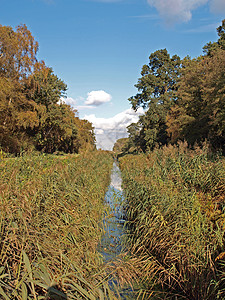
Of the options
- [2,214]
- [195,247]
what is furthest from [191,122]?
[2,214]

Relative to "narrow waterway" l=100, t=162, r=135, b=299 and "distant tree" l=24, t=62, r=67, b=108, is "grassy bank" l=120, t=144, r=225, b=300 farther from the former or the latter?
"distant tree" l=24, t=62, r=67, b=108

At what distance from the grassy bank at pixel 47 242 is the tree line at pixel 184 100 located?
9.04 meters

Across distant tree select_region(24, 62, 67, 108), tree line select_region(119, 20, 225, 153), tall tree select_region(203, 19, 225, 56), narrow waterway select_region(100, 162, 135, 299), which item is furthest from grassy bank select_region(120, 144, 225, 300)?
tall tree select_region(203, 19, 225, 56)

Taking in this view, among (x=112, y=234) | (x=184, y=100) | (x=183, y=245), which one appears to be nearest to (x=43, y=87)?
(x=184, y=100)

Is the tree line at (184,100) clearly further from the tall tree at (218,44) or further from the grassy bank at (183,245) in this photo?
the grassy bank at (183,245)

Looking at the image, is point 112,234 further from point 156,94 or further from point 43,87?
point 156,94

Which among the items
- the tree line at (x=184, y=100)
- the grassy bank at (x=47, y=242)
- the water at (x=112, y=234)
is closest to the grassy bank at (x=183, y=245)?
the water at (x=112, y=234)

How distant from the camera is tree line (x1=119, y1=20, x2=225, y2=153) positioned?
18688 mm

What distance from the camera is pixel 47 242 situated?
13.1 feet

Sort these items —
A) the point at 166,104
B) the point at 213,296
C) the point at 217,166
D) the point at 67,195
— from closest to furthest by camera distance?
the point at 213,296, the point at 67,195, the point at 217,166, the point at 166,104

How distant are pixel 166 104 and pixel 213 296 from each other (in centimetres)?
3645

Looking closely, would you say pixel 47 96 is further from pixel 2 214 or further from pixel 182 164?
pixel 2 214

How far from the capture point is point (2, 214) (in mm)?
3639

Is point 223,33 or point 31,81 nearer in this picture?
point 31,81
